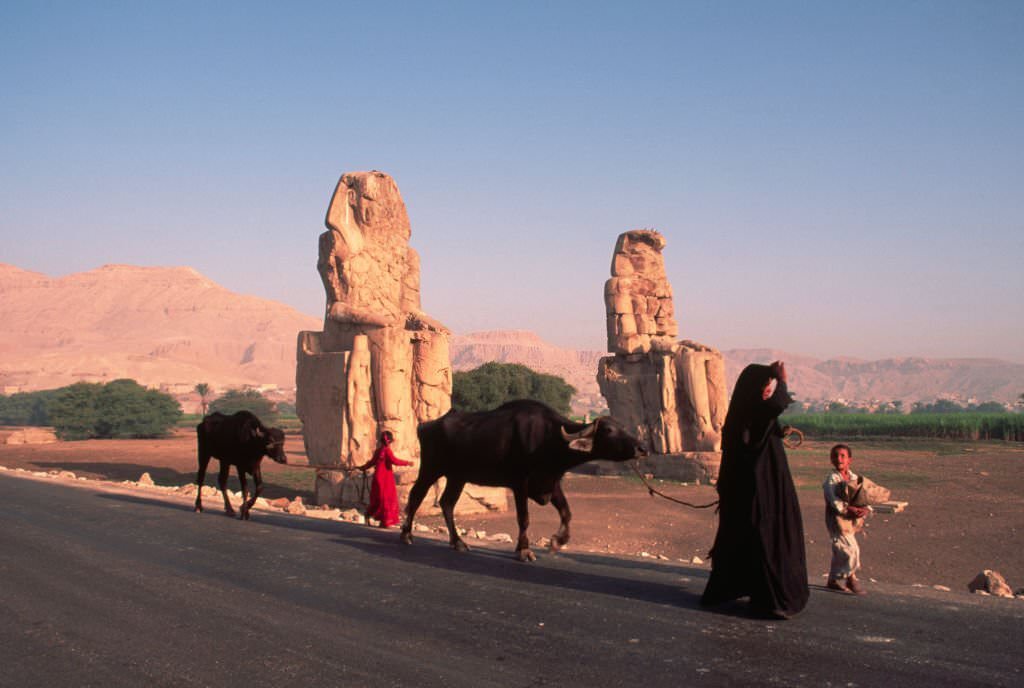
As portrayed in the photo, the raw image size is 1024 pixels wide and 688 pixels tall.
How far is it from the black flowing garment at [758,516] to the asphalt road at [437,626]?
227mm

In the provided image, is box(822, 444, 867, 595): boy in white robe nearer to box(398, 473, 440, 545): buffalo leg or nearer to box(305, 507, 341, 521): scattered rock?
box(398, 473, 440, 545): buffalo leg

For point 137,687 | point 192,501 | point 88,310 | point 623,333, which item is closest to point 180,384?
point 88,310

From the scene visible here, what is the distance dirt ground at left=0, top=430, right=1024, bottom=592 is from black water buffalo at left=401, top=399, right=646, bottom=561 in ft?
6.73

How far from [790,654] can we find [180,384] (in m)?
132

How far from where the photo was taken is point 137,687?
468 centimetres

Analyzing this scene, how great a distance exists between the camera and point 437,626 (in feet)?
19.3

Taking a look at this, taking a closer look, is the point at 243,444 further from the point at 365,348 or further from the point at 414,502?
the point at 365,348

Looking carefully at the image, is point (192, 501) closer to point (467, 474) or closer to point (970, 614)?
point (467, 474)

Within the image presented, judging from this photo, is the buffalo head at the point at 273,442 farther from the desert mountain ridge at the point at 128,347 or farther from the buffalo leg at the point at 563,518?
the desert mountain ridge at the point at 128,347

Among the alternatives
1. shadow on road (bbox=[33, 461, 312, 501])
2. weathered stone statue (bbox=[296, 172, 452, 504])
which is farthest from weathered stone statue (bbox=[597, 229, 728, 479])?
shadow on road (bbox=[33, 461, 312, 501])

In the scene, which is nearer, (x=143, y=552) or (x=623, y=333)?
(x=143, y=552)

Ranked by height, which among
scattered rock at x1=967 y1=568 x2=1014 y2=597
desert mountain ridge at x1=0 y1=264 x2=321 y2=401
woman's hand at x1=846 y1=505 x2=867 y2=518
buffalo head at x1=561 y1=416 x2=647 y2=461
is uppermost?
desert mountain ridge at x1=0 y1=264 x2=321 y2=401

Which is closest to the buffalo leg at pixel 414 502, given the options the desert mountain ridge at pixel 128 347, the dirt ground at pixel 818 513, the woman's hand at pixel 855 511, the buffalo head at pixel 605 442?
the dirt ground at pixel 818 513

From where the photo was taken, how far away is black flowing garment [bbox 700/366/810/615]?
19.9 ft
